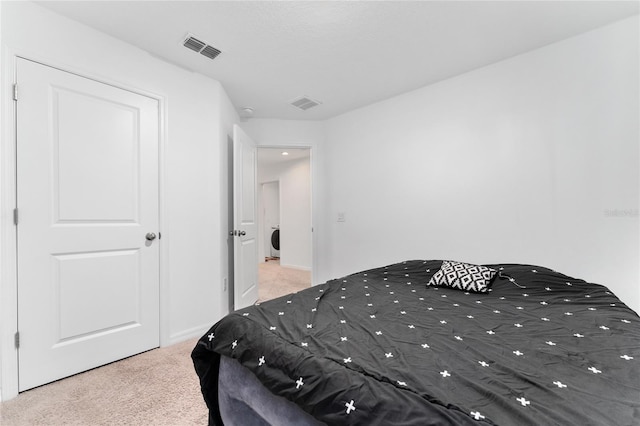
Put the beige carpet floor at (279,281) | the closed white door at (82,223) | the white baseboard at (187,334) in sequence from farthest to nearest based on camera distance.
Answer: the beige carpet floor at (279,281) → the white baseboard at (187,334) → the closed white door at (82,223)

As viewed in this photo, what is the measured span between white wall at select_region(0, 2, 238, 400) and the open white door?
0.13 m

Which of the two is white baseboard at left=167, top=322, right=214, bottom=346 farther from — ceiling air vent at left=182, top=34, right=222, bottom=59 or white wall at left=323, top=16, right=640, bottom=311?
ceiling air vent at left=182, top=34, right=222, bottom=59

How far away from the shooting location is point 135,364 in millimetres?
1964

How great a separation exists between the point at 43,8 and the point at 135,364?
2.40 m

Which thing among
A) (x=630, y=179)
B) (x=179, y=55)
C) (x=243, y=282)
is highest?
(x=179, y=55)

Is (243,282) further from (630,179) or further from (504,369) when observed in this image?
(630,179)

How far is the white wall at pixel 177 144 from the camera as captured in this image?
169 cm

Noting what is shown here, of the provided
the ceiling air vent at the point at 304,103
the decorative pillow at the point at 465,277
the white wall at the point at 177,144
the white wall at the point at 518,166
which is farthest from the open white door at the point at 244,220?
the decorative pillow at the point at 465,277

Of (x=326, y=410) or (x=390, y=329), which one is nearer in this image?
(x=326, y=410)

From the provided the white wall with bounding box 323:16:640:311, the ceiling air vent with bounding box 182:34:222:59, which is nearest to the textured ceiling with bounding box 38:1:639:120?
the ceiling air vent with bounding box 182:34:222:59

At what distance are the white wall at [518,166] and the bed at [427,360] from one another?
620 millimetres

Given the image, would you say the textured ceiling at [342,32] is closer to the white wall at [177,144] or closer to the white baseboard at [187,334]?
the white wall at [177,144]

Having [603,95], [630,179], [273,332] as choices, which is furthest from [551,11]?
[273,332]

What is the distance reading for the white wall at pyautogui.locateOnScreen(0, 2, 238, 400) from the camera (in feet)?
5.55
